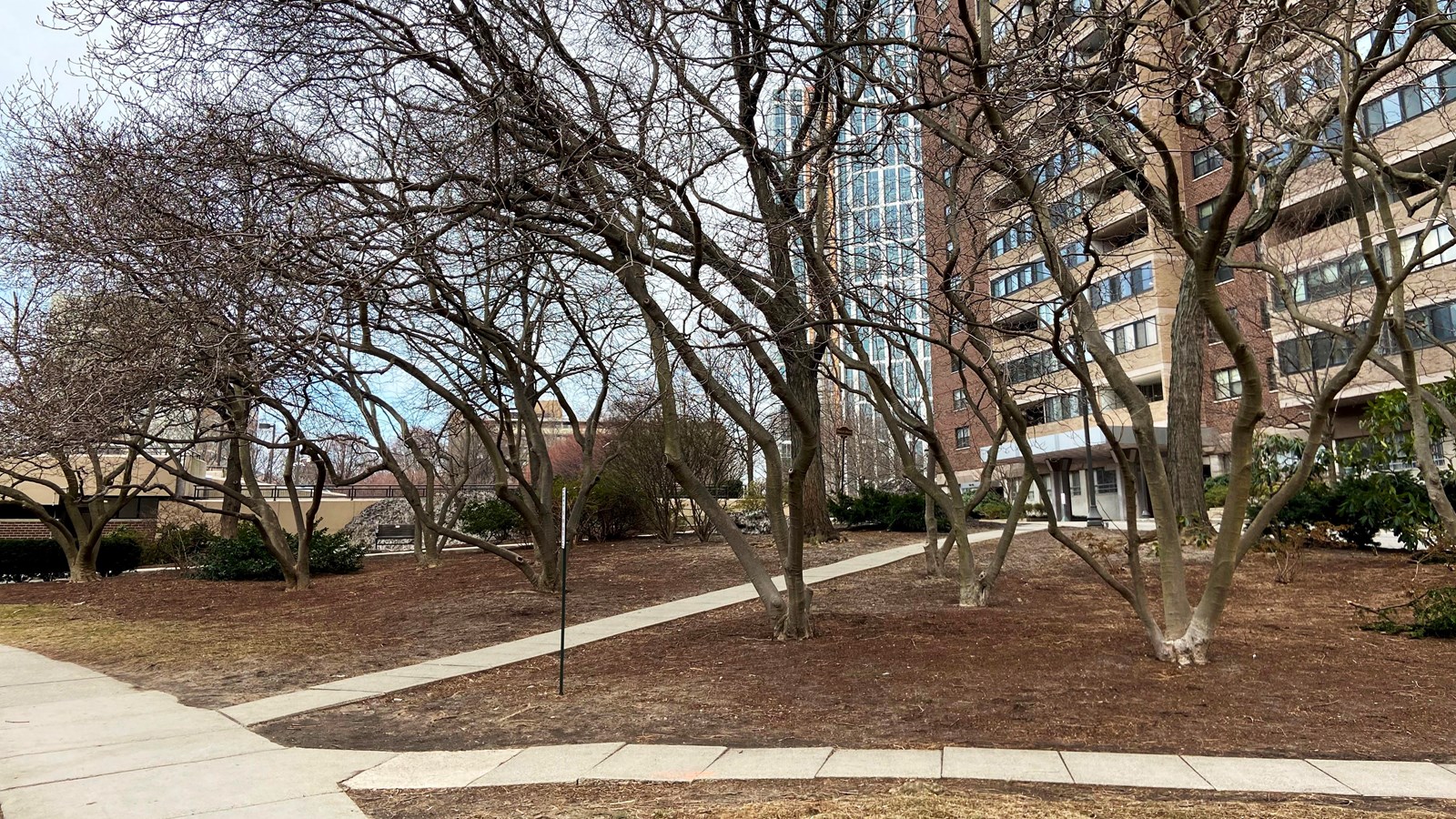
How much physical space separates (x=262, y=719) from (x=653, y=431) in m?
16.1

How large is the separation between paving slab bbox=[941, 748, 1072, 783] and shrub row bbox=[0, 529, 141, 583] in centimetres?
2461

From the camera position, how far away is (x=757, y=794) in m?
4.73

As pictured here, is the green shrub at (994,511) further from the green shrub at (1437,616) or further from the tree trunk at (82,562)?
the tree trunk at (82,562)

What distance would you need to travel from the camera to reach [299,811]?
15.5ft

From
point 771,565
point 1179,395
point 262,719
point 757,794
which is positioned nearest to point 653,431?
point 771,565

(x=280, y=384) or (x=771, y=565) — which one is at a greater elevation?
(x=280, y=384)

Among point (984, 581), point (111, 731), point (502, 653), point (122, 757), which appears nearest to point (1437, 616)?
point (984, 581)

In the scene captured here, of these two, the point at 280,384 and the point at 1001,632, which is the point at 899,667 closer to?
the point at 1001,632

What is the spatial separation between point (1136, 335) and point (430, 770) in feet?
127

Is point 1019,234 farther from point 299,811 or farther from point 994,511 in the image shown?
point 994,511

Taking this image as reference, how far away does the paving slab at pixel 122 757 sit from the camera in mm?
5621

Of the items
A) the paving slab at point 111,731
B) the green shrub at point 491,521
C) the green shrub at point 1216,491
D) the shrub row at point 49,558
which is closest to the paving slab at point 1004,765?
the paving slab at point 111,731

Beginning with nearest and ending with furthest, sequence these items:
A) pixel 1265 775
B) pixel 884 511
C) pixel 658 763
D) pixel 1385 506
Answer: pixel 1265 775 → pixel 658 763 → pixel 1385 506 → pixel 884 511

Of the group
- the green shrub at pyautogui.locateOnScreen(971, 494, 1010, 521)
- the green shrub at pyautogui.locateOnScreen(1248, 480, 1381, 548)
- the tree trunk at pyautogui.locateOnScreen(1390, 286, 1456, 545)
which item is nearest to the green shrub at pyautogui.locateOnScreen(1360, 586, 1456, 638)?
the tree trunk at pyautogui.locateOnScreen(1390, 286, 1456, 545)
